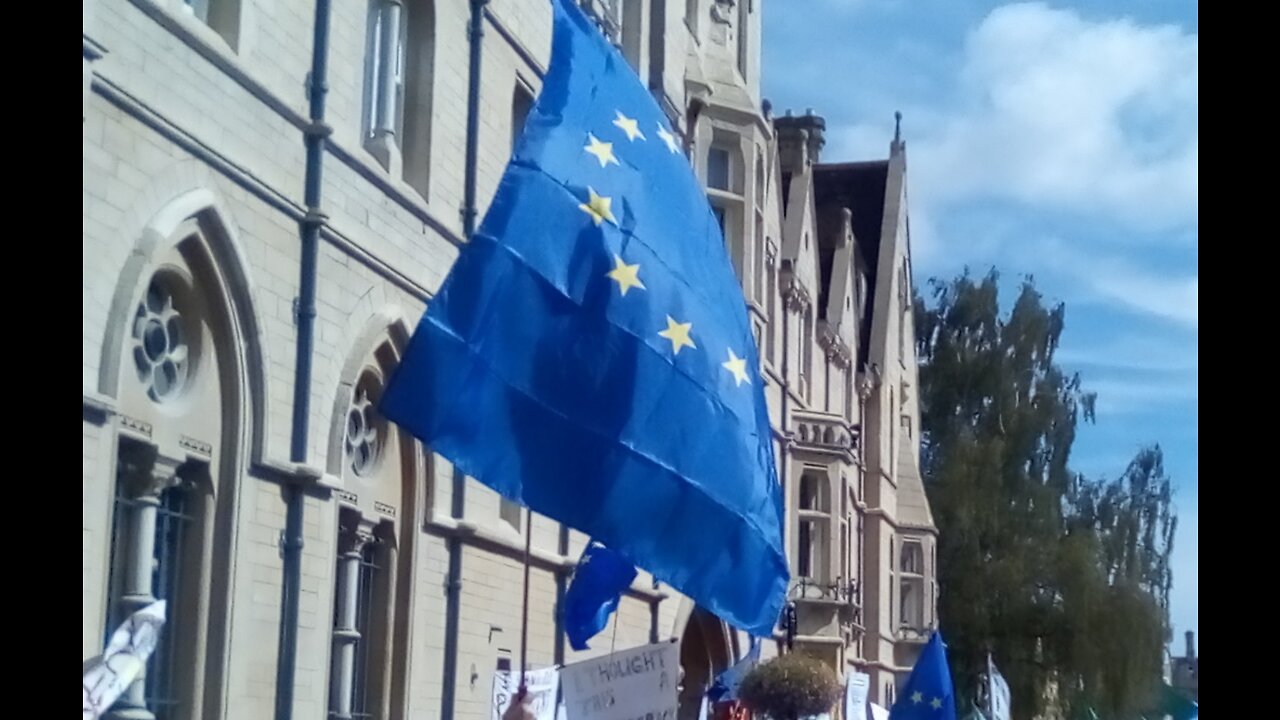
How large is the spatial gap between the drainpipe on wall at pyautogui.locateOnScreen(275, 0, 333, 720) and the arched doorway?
1258 centimetres

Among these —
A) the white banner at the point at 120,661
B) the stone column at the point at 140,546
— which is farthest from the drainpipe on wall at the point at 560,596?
the white banner at the point at 120,661

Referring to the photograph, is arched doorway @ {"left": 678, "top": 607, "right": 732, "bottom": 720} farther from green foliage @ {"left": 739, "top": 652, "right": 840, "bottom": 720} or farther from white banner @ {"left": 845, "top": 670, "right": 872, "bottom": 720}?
green foliage @ {"left": 739, "top": 652, "right": 840, "bottom": 720}

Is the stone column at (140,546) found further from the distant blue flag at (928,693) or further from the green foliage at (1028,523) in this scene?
the green foliage at (1028,523)

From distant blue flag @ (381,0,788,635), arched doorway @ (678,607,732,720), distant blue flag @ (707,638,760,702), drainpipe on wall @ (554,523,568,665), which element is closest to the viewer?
distant blue flag @ (381,0,788,635)

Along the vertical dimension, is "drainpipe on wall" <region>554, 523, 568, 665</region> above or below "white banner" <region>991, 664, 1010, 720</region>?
above

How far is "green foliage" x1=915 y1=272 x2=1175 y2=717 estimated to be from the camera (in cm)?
3866

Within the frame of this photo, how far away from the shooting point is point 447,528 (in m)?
14.4

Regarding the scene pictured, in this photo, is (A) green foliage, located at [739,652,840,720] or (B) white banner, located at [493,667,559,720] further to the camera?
(A) green foliage, located at [739,652,840,720]

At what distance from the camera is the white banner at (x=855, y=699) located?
79.7 ft

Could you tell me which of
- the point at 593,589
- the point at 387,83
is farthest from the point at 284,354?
the point at 593,589

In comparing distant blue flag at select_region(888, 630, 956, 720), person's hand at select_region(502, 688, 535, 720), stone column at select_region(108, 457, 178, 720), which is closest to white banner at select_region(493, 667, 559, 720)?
stone column at select_region(108, 457, 178, 720)

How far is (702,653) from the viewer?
2461 cm

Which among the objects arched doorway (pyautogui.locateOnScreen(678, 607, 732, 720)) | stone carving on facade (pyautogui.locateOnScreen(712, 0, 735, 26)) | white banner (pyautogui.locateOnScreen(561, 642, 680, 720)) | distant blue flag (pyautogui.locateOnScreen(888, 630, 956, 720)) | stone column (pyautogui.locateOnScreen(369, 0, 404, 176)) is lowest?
white banner (pyautogui.locateOnScreen(561, 642, 680, 720))
